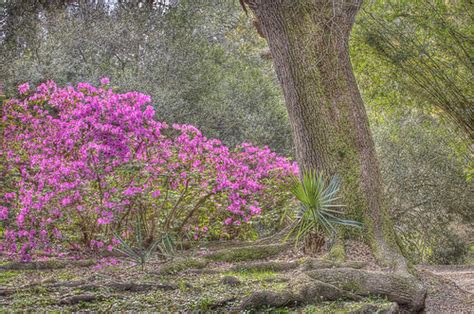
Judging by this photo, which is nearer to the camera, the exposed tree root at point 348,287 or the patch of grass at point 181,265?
the exposed tree root at point 348,287

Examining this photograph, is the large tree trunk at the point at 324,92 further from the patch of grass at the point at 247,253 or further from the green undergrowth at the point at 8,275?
the green undergrowth at the point at 8,275

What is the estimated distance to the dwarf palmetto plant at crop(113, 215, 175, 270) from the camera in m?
7.66

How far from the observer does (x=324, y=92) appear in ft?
28.1

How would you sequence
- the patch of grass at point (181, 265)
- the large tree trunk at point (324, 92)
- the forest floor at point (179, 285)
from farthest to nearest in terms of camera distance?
the large tree trunk at point (324, 92), the patch of grass at point (181, 265), the forest floor at point (179, 285)

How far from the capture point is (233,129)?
16359 millimetres

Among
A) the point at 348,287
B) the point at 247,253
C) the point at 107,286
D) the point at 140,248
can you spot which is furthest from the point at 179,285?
the point at 247,253

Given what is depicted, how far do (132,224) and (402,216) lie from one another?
7.29m

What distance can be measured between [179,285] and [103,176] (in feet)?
7.87

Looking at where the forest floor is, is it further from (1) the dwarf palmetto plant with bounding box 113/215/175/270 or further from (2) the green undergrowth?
(1) the dwarf palmetto plant with bounding box 113/215/175/270

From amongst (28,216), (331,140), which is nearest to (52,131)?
(28,216)

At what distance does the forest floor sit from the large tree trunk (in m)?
1.00

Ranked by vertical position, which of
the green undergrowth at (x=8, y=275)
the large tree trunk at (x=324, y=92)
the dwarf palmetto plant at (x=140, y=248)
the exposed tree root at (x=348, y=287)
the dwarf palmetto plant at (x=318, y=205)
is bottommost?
the exposed tree root at (x=348, y=287)

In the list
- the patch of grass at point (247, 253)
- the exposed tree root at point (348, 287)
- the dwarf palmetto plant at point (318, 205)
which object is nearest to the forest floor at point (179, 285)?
the patch of grass at point (247, 253)

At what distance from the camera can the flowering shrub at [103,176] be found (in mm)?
8008
